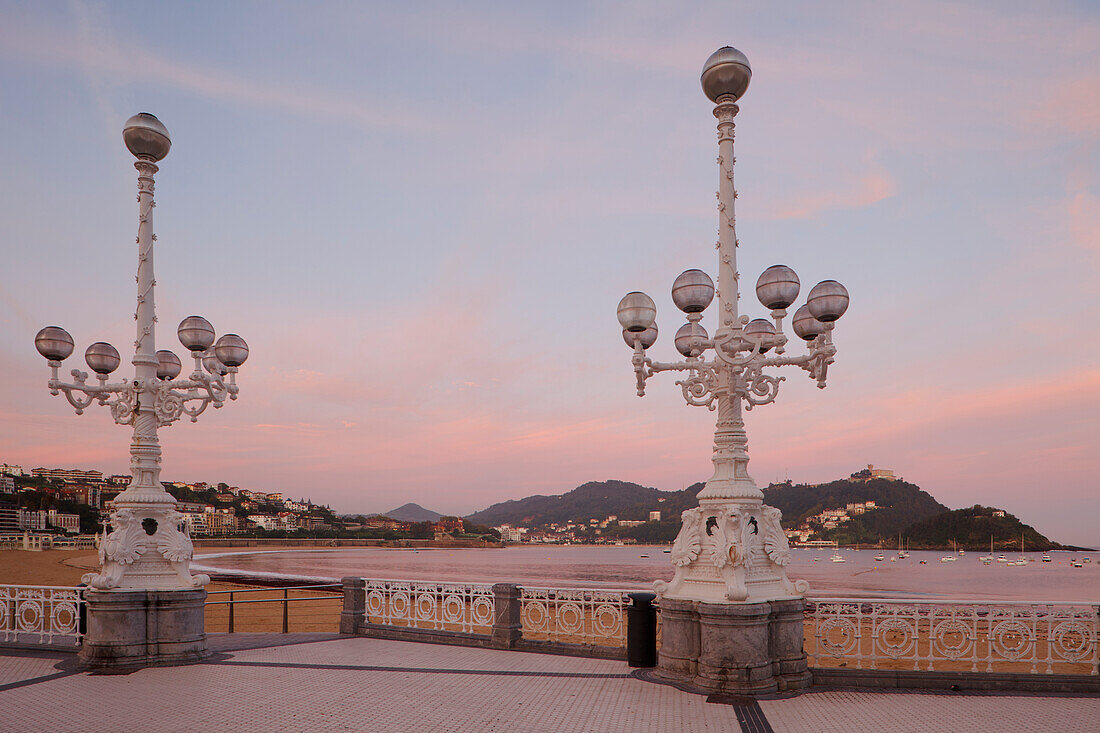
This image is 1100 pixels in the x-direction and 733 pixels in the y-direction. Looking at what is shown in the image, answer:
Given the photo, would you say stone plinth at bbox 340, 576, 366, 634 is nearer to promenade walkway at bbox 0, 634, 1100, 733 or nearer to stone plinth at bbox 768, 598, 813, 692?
promenade walkway at bbox 0, 634, 1100, 733

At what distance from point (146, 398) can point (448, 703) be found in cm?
637

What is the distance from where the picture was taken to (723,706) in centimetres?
734

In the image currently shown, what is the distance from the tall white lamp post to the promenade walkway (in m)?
1.35

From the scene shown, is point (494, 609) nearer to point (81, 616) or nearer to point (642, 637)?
point (642, 637)

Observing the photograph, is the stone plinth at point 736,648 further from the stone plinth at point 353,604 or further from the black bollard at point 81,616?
the black bollard at point 81,616

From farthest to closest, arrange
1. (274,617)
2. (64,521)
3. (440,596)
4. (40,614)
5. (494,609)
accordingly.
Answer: (64,521) → (274,617) → (440,596) → (494,609) → (40,614)

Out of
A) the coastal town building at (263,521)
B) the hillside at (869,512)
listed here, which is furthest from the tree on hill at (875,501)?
the coastal town building at (263,521)

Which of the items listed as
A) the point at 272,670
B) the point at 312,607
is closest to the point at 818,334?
the point at 272,670

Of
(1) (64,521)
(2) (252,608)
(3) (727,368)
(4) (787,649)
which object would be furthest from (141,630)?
(1) (64,521)

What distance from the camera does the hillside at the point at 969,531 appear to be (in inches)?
6703

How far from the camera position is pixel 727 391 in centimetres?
883

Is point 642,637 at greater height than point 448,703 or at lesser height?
greater

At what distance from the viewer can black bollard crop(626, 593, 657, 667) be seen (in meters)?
9.20

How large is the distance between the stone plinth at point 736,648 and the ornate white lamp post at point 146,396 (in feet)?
22.1
